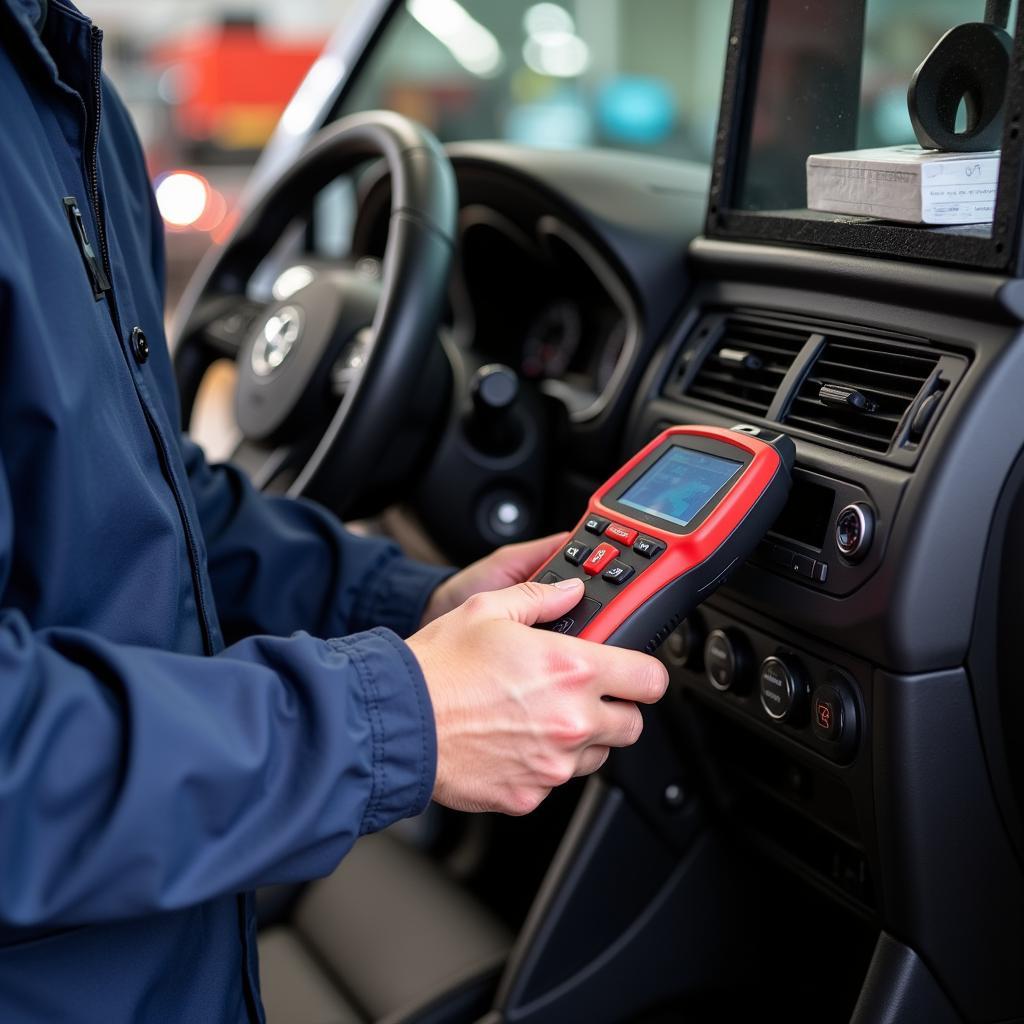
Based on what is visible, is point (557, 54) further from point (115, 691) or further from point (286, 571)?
point (115, 691)

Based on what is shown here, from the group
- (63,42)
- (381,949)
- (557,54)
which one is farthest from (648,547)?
(557,54)

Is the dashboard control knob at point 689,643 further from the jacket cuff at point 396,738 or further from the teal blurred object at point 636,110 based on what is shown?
the teal blurred object at point 636,110

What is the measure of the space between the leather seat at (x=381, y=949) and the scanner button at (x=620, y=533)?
584 millimetres

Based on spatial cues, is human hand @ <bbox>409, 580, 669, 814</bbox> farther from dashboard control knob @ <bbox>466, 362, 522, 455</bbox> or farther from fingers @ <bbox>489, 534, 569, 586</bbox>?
dashboard control knob @ <bbox>466, 362, 522, 455</bbox>

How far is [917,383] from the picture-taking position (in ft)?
2.76

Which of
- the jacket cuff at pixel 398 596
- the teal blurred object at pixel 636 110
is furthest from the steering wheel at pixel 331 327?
the teal blurred object at pixel 636 110

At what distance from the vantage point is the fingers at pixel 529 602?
735mm

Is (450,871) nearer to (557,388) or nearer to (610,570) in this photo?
(557,388)

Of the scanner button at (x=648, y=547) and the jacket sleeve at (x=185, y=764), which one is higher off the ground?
the scanner button at (x=648, y=547)

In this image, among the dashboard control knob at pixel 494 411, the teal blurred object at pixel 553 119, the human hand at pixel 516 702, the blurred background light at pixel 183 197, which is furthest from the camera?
the teal blurred object at pixel 553 119

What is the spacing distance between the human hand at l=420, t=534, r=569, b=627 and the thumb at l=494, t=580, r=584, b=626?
0.19 m

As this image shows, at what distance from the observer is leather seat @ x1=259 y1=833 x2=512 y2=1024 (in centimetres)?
123

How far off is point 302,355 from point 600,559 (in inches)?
20.2

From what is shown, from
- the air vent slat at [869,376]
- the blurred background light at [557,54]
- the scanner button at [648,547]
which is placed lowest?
the scanner button at [648,547]
